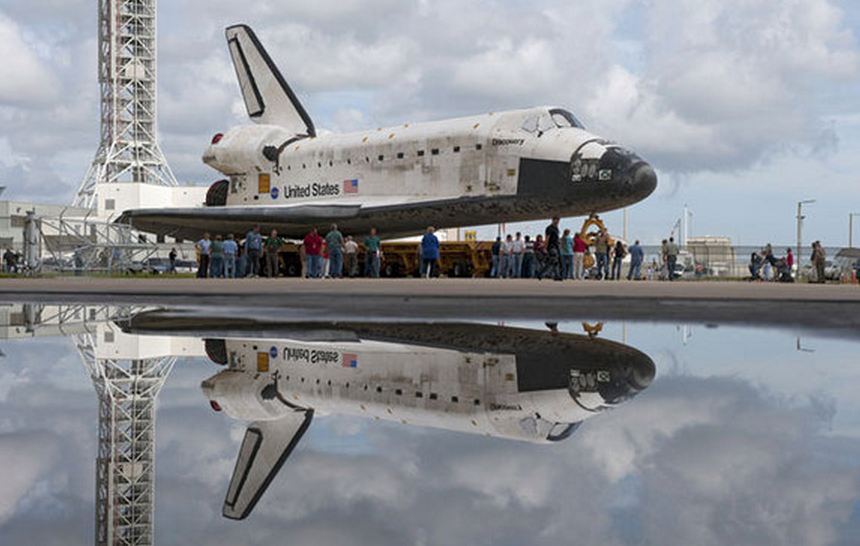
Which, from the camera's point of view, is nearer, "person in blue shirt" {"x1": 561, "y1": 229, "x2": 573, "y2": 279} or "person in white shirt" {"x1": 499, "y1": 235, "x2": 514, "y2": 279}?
"person in blue shirt" {"x1": 561, "y1": 229, "x2": 573, "y2": 279}

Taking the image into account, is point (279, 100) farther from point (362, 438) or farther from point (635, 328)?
point (362, 438)

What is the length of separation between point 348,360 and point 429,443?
212 cm

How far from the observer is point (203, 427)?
3057 mm

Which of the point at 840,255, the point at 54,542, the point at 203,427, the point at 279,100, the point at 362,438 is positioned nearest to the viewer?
the point at 54,542

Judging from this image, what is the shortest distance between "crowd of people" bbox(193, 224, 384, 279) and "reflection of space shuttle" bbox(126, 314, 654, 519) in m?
13.4

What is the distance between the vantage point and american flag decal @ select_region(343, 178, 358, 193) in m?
21.7

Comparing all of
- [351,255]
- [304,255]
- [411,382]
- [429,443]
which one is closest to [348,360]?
[411,382]

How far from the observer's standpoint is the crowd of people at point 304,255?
20.0 m

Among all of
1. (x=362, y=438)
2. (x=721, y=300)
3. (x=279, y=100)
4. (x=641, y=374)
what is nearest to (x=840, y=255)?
(x=279, y=100)

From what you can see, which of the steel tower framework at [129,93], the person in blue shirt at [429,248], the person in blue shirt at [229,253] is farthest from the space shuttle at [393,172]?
the steel tower framework at [129,93]

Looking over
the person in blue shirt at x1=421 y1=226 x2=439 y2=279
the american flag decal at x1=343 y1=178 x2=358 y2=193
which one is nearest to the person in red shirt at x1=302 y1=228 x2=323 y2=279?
the american flag decal at x1=343 y1=178 x2=358 y2=193

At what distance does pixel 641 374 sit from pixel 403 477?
240cm

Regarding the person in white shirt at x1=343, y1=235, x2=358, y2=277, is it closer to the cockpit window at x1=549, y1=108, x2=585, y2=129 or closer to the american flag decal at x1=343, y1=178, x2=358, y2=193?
the american flag decal at x1=343, y1=178, x2=358, y2=193

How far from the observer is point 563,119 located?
1878 centimetres
